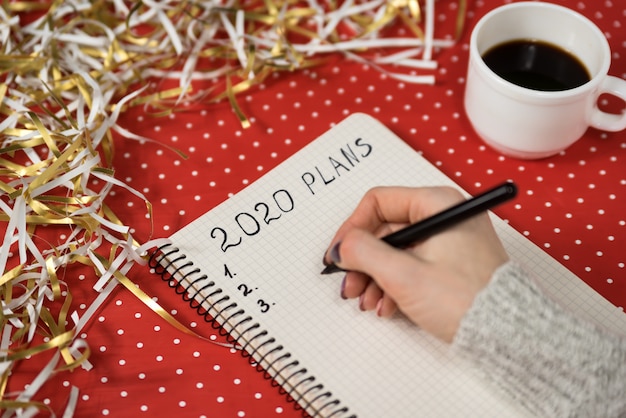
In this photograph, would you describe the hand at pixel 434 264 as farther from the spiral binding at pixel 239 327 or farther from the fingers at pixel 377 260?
the spiral binding at pixel 239 327

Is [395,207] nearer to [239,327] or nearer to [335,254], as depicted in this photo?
[335,254]

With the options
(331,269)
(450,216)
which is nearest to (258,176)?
(331,269)

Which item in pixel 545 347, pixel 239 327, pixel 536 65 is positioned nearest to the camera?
pixel 545 347

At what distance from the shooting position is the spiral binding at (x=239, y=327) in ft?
2.27

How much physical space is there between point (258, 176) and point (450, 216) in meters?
0.28

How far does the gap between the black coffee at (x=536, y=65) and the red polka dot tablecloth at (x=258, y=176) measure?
0.08m

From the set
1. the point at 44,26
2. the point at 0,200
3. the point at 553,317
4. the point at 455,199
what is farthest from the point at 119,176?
the point at 553,317

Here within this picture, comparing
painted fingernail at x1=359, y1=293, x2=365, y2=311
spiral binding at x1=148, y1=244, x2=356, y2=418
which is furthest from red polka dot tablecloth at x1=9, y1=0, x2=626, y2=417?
painted fingernail at x1=359, y1=293, x2=365, y2=311

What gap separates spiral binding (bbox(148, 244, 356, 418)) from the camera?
2.27ft

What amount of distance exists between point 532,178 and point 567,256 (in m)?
0.10

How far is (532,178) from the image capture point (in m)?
0.85

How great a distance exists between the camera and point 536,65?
0.85 m

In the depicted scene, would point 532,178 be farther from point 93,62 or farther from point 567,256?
point 93,62

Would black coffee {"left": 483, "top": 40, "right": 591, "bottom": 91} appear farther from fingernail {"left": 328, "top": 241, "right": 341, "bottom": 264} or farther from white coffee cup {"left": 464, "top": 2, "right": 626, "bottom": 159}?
fingernail {"left": 328, "top": 241, "right": 341, "bottom": 264}
